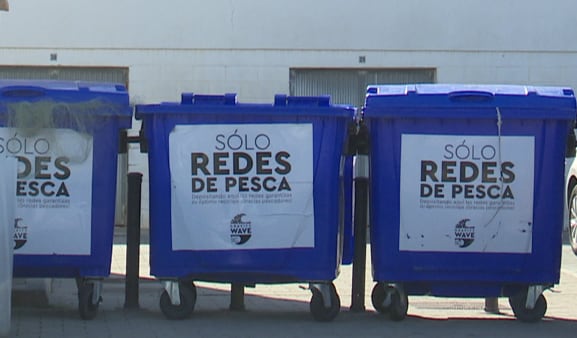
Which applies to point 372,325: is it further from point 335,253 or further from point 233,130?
point 233,130

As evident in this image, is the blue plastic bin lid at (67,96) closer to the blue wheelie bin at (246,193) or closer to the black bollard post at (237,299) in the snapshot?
the blue wheelie bin at (246,193)

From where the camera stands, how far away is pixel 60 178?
8047 mm

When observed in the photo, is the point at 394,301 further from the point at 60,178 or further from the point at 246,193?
the point at 60,178

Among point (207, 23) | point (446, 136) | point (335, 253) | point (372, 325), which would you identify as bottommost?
point (372, 325)

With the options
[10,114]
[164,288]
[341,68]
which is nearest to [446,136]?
[164,288]

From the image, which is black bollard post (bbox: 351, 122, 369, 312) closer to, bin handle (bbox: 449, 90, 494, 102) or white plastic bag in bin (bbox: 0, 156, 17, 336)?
bin handle (bbox: 449, 90, 494, 102)

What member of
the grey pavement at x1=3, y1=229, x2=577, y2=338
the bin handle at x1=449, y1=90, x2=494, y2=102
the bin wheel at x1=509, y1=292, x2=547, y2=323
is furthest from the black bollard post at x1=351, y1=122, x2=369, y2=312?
the bin wheel at x1=509, y1=292, x2=547, y2=323

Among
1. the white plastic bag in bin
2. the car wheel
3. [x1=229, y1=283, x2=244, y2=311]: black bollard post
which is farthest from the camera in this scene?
the car wheel

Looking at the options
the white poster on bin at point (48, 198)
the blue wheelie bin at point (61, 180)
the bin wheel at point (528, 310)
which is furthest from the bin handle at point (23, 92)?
the bin wheel at point (528, 310)

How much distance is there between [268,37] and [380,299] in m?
9.90

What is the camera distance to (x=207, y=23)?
58.4 ft

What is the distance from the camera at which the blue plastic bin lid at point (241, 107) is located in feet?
26.4

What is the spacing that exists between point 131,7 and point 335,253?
10.4 m

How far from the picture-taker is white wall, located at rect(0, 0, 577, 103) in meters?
17.7
